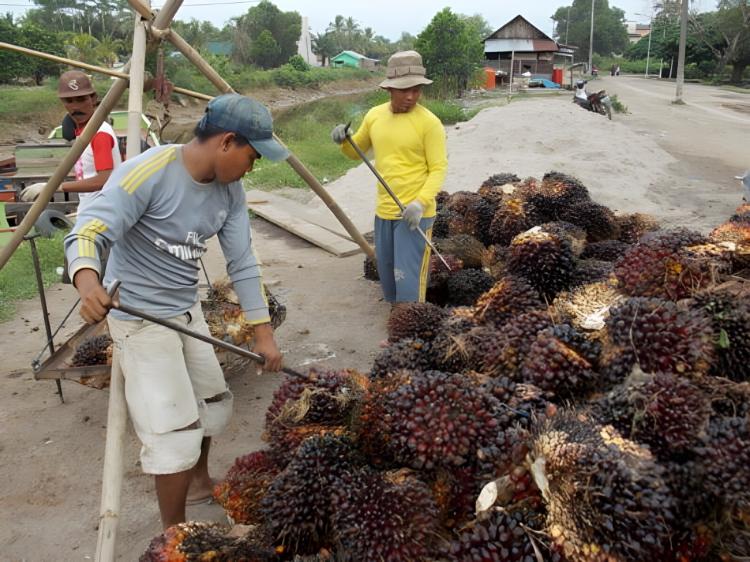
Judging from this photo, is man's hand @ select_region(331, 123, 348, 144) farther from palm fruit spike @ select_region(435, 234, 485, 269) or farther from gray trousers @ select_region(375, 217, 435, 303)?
palm fruit spike @ select_region(435, 234, 485, 269)

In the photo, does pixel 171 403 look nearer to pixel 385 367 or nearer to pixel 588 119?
pixel 385 367

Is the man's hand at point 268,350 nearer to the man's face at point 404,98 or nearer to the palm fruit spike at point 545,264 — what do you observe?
the palm fruit spike at point 545,264

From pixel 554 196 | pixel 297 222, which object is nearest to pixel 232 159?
pixel 554 196

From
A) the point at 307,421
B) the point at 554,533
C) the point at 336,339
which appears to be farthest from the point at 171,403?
the point at 336,339

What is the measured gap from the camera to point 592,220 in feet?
15.0

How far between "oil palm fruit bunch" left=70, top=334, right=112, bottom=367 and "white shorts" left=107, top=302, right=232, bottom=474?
120cm

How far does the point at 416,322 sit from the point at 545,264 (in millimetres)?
681

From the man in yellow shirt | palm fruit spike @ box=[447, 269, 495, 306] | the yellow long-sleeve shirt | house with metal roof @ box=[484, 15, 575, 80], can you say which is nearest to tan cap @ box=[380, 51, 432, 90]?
the man in yellow shirt

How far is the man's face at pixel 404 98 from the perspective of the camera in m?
4.18

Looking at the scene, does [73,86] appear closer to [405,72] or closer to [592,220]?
[405,72]

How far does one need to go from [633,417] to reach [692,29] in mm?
58116

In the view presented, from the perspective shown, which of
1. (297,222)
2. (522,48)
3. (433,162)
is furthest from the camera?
(522,48)

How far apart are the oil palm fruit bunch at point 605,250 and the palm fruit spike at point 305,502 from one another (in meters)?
2.59

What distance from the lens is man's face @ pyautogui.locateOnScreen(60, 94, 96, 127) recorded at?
4141mm
